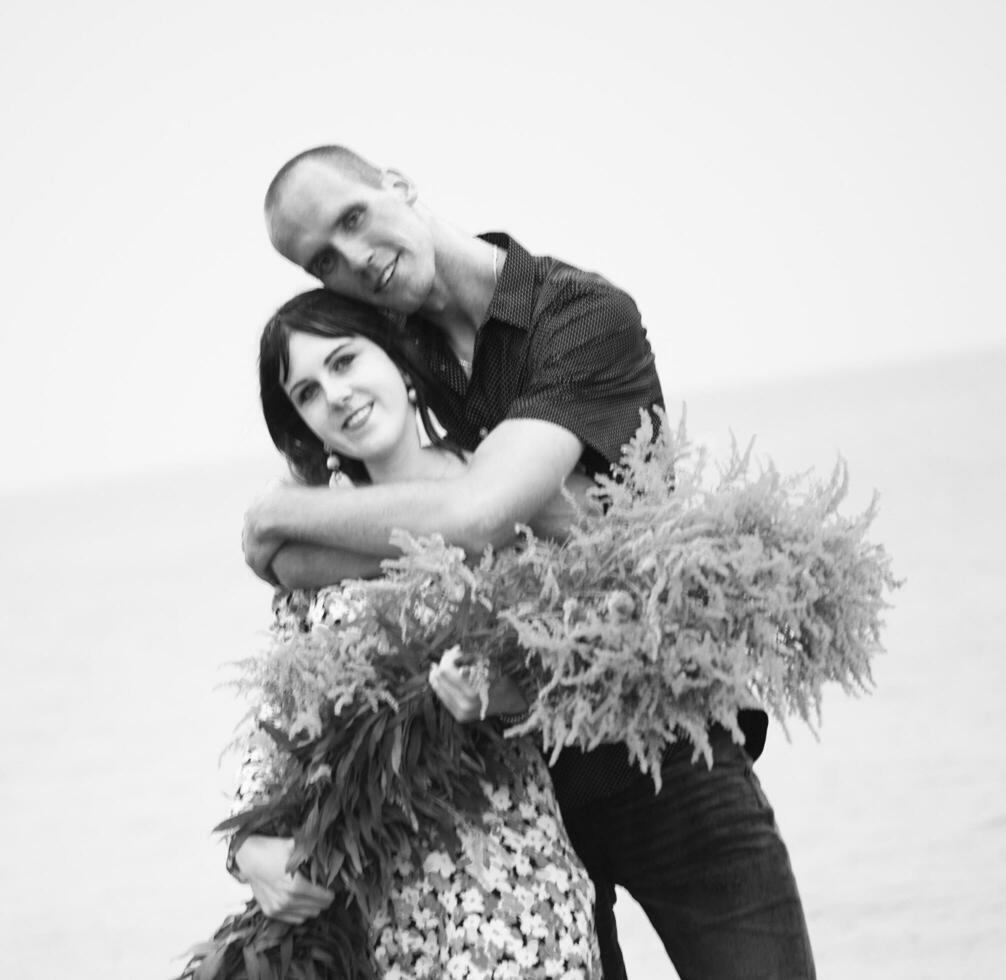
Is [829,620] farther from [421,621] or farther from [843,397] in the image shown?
[843,397]

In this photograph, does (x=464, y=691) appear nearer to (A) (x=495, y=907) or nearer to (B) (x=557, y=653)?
(B) (x=557, y=653)

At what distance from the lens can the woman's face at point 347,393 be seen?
2242 millimetres

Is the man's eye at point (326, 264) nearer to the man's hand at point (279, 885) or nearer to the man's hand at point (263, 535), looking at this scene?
the man's hand at point (263, 535)

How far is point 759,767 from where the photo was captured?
6.28 meters

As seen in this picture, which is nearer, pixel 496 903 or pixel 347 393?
pixel 496 903

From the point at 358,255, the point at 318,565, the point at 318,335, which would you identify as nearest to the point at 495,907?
the point at 318,565

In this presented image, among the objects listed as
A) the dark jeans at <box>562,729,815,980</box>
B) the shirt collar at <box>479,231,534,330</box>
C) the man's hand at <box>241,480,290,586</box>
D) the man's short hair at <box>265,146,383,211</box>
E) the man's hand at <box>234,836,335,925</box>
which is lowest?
the dark jeans at <box>562,729,815,980</box>

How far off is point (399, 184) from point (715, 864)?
1073 mm

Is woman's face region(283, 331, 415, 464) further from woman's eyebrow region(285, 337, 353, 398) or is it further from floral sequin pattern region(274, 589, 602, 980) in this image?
floral sequin pattern region(274, 589, 602, 980)

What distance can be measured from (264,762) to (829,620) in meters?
0.74

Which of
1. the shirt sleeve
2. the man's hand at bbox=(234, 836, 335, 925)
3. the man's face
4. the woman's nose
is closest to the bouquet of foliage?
the man's hand at bbox=(234, 836, 335, 925)

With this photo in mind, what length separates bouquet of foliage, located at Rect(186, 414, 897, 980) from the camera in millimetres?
1939

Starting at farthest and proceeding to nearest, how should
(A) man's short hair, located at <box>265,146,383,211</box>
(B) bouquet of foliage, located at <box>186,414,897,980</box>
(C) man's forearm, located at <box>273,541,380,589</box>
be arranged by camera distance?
(A) man's short hair, located at <box>265,146,383,211</box>, (C) man's forearm, located at <box>273,541,380,589</box>, (B) bouquet of foliage, located at <box>186,414,897,980</box>

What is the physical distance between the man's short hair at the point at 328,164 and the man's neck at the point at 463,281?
→ 0.13 m
